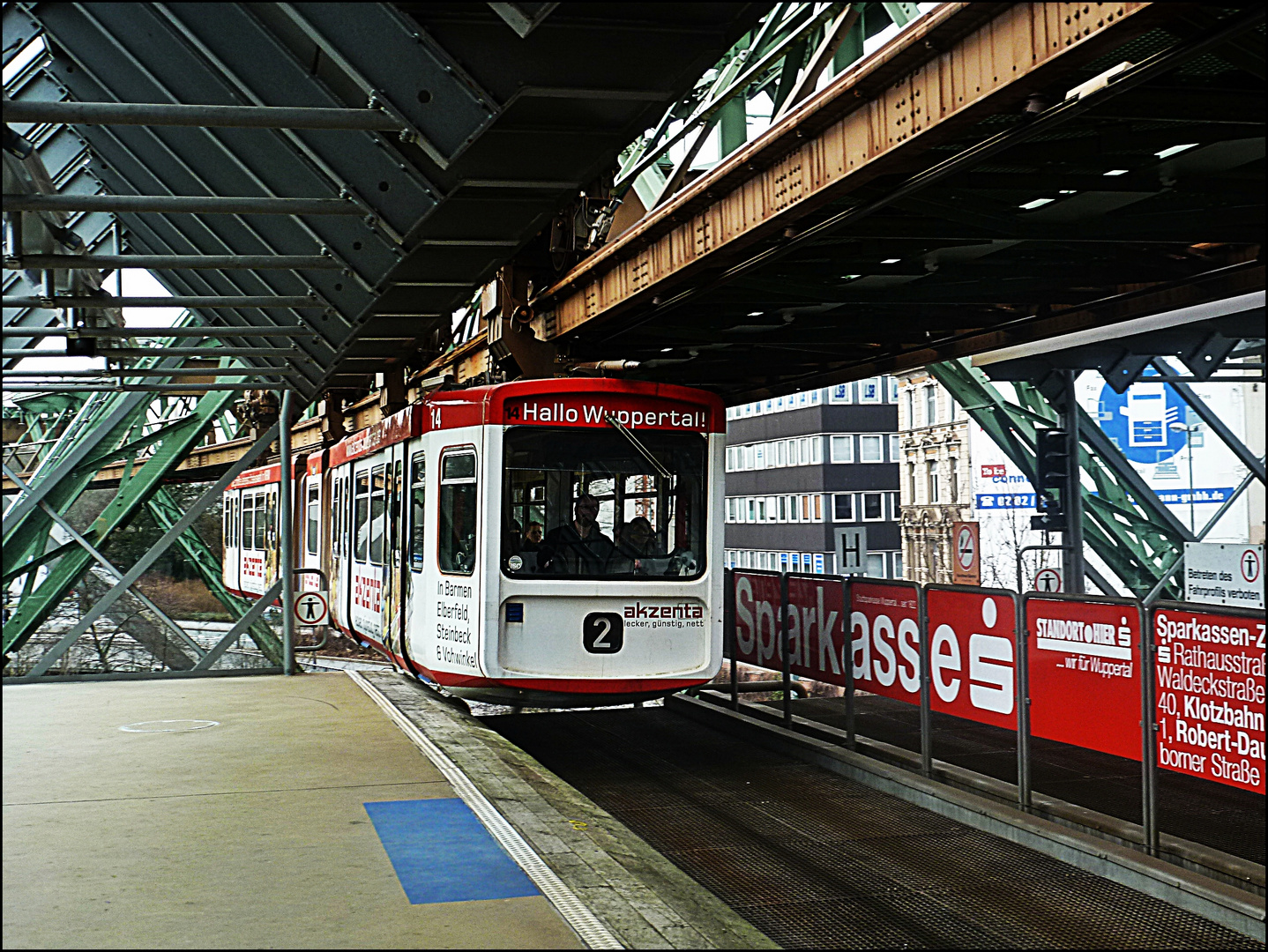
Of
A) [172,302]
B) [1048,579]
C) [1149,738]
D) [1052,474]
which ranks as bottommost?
[1149,738]

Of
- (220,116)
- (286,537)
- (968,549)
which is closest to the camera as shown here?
(220,116)

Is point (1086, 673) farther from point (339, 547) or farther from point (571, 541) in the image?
point (339, 547)

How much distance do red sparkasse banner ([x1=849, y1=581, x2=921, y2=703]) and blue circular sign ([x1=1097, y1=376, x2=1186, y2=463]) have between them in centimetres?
2682

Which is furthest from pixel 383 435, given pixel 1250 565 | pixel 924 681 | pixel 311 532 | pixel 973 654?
pixel 1250 565

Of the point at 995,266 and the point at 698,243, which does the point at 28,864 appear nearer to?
the point at 698,243

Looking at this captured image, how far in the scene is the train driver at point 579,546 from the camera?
11500mm

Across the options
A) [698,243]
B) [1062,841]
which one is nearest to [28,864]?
[1062,841]

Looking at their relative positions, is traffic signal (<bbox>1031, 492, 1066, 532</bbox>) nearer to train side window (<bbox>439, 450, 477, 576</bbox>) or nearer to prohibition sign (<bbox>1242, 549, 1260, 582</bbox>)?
prohibition sign (<bbox>1242, 549, 1260, 582</bbox>)

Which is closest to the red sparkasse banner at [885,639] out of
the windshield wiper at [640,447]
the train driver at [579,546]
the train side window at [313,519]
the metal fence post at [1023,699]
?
the metal fence post at [1023,699]

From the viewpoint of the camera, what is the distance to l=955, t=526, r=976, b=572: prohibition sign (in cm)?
2631

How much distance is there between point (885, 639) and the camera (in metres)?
11.0

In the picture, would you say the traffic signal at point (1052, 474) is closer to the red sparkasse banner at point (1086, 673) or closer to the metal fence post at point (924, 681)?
the metal fence post at point (924, 681)

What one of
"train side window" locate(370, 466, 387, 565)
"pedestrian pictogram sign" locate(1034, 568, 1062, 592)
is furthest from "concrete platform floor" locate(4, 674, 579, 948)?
"pedestrian pictogram sign" locate(1034, 568, 1062, 592)

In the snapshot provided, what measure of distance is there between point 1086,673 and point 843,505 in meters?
50.9
